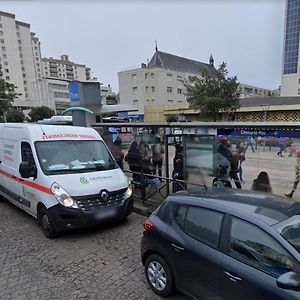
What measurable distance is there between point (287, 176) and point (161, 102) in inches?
2067

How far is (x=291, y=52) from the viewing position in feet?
188

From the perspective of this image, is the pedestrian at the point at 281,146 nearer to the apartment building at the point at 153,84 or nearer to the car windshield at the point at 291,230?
the car windshield at the point at 291,230

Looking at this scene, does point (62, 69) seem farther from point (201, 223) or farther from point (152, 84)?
point (201, 223)

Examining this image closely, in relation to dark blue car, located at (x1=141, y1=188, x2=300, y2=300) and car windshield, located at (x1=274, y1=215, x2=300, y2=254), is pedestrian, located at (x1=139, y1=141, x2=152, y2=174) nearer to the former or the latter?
dark blue car, located at (x1=141, y1=188, x2=300, y2=300)

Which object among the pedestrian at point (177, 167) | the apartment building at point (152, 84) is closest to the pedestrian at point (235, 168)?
the pedestrian at point (177, 167)

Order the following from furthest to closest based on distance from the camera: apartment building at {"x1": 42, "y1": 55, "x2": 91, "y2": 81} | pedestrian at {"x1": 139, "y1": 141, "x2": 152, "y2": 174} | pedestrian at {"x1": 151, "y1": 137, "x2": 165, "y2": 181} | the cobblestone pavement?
apartment building at {"x1": 42, "y1": 55, "x2": 91, "y2": 81}, pedestrian at {"x1": 139, "y1": 141, "x2": 152, "y2": 174}, pedestrian at {"x1": 151, "y1": 137, "x2": 165, "y2": 181}, the cobblestone pavement

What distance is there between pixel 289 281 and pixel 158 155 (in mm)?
5135

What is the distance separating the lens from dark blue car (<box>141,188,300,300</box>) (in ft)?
7.11

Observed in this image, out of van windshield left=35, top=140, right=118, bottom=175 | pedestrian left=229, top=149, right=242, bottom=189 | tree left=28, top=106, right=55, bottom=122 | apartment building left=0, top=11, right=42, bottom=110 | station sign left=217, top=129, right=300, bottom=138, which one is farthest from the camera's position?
apartment building left=0, top=11, right=42, bottom=110

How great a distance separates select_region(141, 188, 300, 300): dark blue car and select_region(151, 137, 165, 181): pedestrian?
3536 millimetres

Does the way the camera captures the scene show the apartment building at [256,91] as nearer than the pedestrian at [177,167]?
No

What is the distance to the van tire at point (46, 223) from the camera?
4.80 meters

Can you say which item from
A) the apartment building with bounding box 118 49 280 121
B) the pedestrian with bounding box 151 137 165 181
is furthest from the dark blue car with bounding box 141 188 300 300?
the apartment building with bounding box 118 49 280 121

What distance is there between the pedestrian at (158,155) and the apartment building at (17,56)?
82.6 metres
